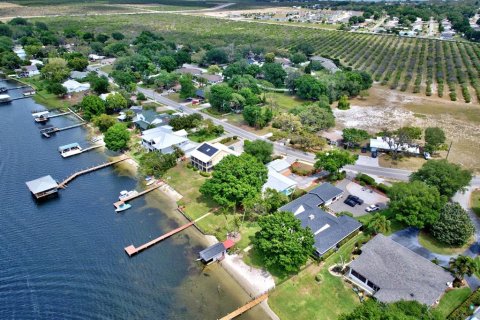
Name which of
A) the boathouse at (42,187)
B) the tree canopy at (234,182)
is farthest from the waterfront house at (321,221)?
the boathouse at (42,187)

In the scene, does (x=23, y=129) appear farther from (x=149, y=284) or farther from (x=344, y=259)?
(x=344, y=259)

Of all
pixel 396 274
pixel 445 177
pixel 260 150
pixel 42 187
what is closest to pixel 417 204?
pixel 445 177

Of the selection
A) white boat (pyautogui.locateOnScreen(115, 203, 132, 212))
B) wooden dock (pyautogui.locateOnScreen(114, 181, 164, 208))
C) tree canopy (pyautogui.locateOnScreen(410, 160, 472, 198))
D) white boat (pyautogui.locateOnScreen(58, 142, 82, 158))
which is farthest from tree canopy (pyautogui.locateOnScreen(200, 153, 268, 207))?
white boat (pyautogui.locateOnScreen(58, 142, 82, 158))

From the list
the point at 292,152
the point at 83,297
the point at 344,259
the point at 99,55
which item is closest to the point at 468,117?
the point at 292,152

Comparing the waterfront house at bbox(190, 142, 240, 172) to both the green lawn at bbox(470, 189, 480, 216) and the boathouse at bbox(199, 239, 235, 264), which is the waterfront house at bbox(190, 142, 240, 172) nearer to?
the boathouse at bbox(199, 239, 235, 264)

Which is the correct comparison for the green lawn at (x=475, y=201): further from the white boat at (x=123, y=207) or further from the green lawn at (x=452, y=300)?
the white boat at (x=123, y=207)

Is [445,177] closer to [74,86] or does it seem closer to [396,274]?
[396,274]
